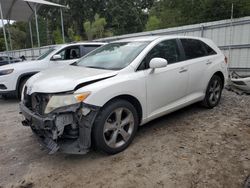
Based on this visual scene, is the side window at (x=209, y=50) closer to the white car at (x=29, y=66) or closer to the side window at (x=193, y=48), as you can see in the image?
the side window at (x=193, y=48)

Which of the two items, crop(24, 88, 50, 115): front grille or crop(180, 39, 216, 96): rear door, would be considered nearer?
crop(24, 88, 50, 115): front grille

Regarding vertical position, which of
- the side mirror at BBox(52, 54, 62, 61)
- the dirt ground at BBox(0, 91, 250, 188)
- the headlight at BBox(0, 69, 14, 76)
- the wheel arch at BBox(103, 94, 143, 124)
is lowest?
the dirt ground at BBox(0, 91, 250, 188)

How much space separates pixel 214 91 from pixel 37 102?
12.2ft

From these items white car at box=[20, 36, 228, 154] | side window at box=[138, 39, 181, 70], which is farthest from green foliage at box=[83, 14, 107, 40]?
side window at box=[138, 39, 181, 70]

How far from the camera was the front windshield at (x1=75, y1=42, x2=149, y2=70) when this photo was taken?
3557 millimetres

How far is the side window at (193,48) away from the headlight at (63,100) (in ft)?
7.87

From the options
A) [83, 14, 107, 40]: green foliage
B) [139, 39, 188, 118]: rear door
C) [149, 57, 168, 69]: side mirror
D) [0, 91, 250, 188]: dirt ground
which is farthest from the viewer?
[83, 14, 107, 40]: green foliage

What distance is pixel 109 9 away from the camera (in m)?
28.1

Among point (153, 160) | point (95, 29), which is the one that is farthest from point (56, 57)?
point (95, 29)

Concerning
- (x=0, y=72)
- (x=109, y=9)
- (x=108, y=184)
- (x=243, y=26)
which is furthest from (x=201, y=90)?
(x=109, y=9)

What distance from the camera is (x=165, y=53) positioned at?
3.97m

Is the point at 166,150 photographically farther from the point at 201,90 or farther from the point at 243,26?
the point at 243,26

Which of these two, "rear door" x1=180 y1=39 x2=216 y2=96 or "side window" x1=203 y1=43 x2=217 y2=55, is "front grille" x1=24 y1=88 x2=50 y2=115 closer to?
"rear door" x1=180 y1=39 x2=216 y2=96

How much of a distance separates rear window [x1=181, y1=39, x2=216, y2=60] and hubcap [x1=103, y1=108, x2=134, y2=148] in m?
1.85
